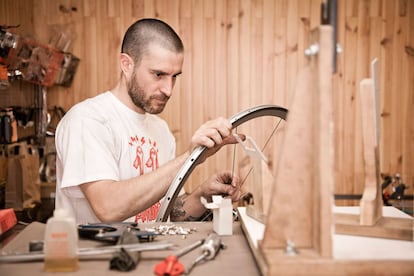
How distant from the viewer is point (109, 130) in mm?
1790

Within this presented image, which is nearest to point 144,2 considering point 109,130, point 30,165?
point 30,165

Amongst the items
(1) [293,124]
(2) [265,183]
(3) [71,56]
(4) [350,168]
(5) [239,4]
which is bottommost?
(4) [350,168]

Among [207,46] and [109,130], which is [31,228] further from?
[207,46]

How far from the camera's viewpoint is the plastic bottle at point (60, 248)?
90 centimetres

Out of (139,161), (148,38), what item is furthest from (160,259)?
(148,38)

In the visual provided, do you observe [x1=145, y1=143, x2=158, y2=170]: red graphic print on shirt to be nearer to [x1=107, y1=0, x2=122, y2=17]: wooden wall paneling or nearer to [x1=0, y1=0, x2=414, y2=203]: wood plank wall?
[x1=0, y1=0, x2=414, y2=203]: wood plank wall

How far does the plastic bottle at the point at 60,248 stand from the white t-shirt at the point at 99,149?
692 millimetres

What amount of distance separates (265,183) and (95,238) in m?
0.43

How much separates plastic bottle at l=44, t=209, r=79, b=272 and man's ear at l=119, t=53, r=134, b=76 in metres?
1.11

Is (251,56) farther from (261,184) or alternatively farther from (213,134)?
(261,184)

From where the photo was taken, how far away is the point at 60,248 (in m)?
0.90

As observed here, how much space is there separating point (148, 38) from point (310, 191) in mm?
1219

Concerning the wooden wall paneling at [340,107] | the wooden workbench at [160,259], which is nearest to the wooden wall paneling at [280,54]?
the wooden wall paneling at [340,107]

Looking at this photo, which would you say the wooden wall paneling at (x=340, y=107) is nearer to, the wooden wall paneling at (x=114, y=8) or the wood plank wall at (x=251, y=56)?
the wood plank wall at (x=251, y=56)
